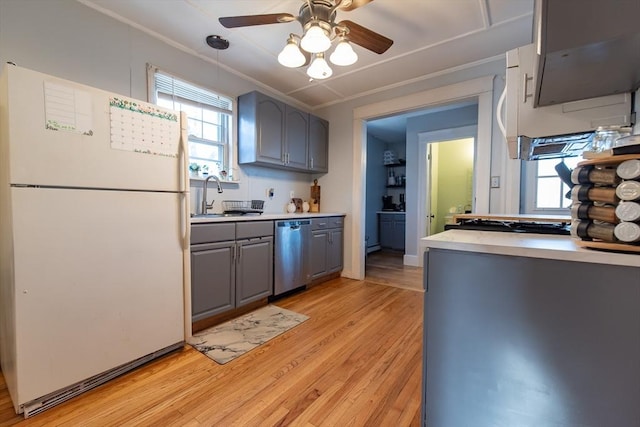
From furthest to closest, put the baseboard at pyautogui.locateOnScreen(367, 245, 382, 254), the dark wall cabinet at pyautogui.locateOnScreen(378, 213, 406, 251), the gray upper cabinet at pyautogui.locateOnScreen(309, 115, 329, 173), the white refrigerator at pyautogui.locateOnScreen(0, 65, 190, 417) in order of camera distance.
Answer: the dark wall cabinet at pyautogui.locateOnScreen(378, 213, 406, 251) < the baseboard at pyautogui.locateOnScreen(367, 245, 382, 254) < the gray upper cabinet at pyautogui.locateOnScreen(309, 115, 329, 173) < the white refrigerator at pyautogui.locateOnScreen(0, 65, 190, 417)

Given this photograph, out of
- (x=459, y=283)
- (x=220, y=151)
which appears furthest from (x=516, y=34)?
(x=220, y=151)

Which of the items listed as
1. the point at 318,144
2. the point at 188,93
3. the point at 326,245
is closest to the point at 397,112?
the point at 318,144

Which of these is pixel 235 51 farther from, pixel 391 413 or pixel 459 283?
pixel 391 413

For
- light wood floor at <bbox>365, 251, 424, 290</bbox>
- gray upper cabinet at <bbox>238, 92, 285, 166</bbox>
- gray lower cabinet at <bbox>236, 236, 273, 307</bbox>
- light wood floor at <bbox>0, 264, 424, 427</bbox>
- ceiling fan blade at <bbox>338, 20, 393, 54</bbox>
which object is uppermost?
ceiling fan blade at <bbox>338, 20, 393, 54</bbox>

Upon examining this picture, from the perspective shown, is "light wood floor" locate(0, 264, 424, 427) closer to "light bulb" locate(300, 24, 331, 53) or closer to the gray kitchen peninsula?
the gray kitchen peninsula

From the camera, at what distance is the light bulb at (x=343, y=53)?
175 cm

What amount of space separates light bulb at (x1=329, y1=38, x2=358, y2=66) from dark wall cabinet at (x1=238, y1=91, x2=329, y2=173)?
1.43 metres

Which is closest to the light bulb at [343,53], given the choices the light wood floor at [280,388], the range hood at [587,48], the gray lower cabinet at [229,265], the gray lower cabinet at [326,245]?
the range hood at [587,48]

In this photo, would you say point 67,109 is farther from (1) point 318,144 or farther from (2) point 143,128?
(1) point 318,144

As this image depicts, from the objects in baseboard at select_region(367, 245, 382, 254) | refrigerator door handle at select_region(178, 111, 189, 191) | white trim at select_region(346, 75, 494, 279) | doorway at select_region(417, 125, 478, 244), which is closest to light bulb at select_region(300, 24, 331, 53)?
refrigerator door handle at select_region(178, 111, 189, 191)

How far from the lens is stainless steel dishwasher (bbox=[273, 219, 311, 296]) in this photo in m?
2.83

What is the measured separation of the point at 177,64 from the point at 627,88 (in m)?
3.17

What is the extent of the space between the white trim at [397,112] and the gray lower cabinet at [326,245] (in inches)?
7.8

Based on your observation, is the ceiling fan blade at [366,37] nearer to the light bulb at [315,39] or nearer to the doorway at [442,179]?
the light bulb at [315,39]
